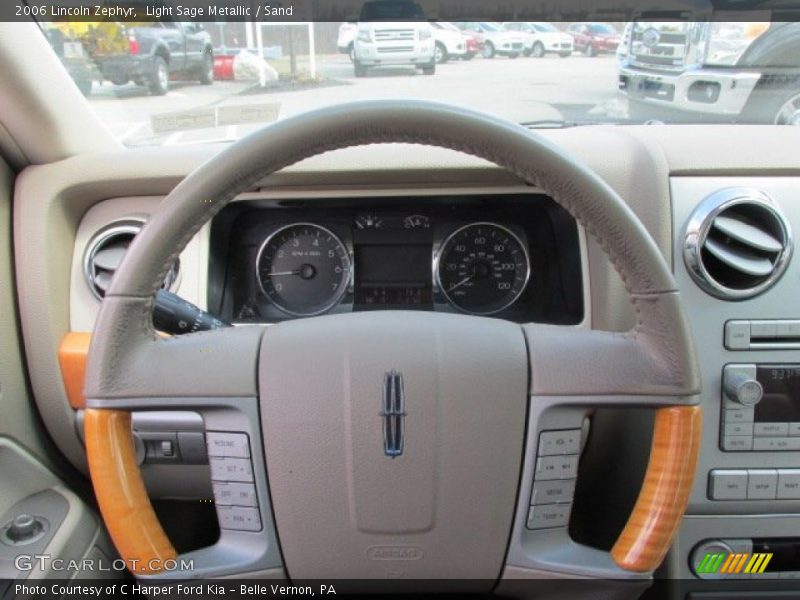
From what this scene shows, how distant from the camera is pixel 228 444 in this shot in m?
1.20

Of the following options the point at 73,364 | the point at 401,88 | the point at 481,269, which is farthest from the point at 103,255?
the point at 481,269

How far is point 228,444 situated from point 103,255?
0.90 metres

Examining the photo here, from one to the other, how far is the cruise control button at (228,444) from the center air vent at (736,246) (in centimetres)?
107

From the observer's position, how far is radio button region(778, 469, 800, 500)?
5.42ft

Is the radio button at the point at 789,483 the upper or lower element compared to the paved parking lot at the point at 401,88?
lower

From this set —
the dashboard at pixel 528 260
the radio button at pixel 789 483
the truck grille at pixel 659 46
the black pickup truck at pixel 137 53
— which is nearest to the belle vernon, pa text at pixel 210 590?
the dashboard at pixel 528 260

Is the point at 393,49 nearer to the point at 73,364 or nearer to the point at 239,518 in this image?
the point at 73,364

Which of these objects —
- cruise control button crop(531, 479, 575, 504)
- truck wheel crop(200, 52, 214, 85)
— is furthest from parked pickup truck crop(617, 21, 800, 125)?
cruise control button crop(531, 479, 575, 504)

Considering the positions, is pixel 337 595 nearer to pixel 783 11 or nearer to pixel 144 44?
pixel 144 44

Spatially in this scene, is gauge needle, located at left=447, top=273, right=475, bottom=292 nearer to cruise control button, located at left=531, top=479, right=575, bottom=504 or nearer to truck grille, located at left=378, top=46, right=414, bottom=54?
truck grille, located at left=378, top=46, right=414, bottom=54

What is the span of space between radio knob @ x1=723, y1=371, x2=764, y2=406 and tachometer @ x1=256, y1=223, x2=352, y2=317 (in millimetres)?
983

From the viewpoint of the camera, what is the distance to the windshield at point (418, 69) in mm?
1830

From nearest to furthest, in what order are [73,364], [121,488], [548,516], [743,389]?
[121,488], [548,516], [743,389], [73,364]

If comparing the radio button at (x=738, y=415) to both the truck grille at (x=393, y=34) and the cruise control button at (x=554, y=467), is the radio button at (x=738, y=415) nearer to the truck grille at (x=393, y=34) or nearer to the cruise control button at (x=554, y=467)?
the cruise control button at (x=554, y=467)
